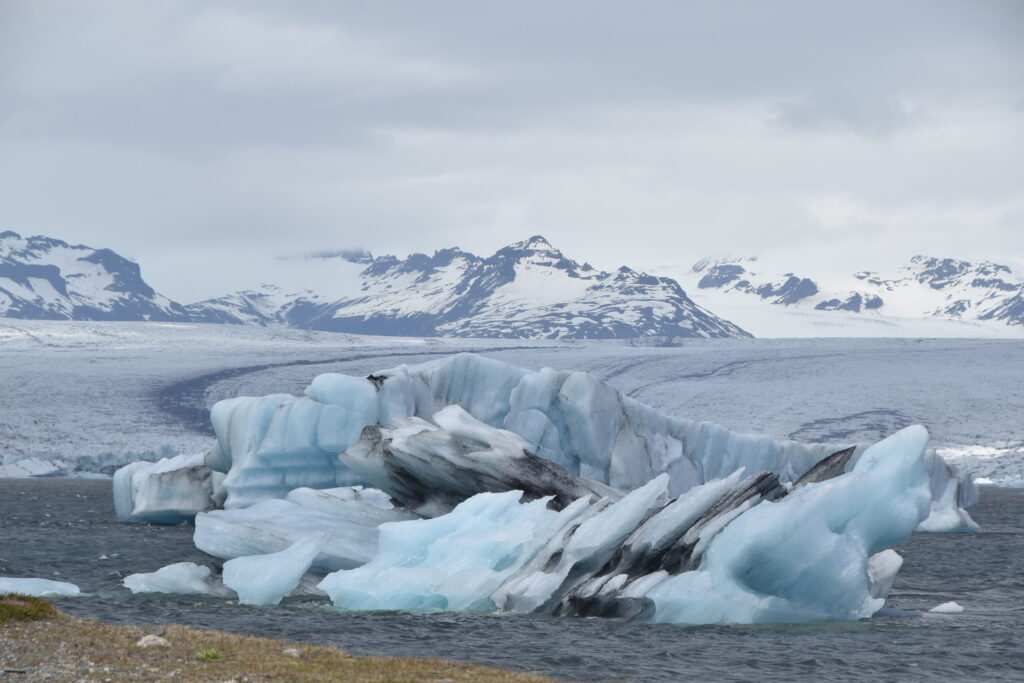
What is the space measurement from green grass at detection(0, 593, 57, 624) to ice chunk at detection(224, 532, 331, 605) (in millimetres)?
5547

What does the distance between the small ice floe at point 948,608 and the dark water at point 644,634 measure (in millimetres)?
255

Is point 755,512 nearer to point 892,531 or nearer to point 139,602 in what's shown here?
point 892,531

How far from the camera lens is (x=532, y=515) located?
22266mm

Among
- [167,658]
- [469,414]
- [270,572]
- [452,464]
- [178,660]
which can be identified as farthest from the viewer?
[469,414]

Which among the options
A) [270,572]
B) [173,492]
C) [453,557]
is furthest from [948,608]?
[173,492]

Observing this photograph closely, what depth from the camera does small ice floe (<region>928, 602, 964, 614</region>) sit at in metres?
21.1

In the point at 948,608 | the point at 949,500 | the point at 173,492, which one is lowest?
the point at 949,500

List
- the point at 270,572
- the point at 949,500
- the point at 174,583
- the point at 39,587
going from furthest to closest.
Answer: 1. the point at 949,500
2. the point at 174,583
3. the point at 270,572
4. the point at 39,587

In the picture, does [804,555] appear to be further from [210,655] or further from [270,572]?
[210,655]

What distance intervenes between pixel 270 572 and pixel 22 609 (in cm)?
630

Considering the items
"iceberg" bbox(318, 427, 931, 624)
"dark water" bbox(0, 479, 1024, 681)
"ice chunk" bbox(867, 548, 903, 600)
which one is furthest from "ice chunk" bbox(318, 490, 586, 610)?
"ice chunk" bbox(867, 548, 903, 600)

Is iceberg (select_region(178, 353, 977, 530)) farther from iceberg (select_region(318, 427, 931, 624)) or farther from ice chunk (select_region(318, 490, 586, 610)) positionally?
iceberg (select_region(318, 427, 931, 624))

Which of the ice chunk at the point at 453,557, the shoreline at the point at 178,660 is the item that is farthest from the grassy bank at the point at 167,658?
the ice chunk at the point at 453,557

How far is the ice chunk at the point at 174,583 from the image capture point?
22.0 meters
